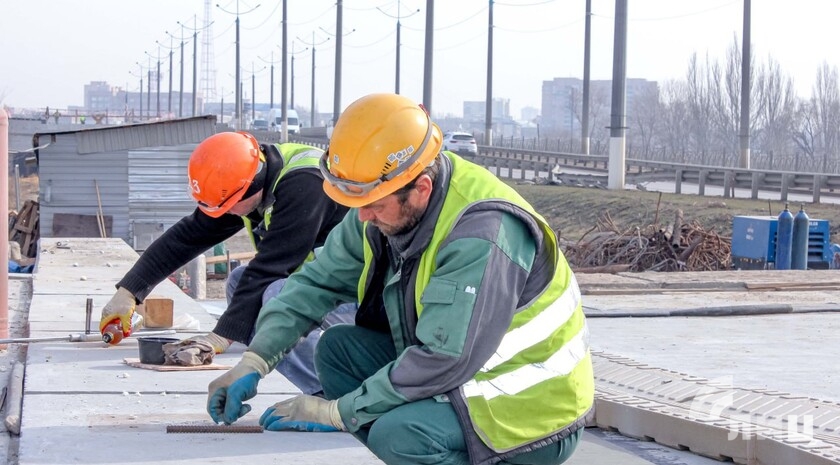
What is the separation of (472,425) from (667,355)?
4.59 metres

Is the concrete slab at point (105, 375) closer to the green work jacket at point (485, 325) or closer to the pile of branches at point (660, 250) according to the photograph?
the green work jacket at point (485, 325)

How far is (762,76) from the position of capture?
3135 inches

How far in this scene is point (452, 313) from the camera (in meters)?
3.43

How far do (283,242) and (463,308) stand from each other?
2299 millimetres

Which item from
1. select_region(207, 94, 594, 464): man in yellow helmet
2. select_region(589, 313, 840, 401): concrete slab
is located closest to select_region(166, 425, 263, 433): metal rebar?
select_region(207, 94, 594, 464): man in yellow helmet

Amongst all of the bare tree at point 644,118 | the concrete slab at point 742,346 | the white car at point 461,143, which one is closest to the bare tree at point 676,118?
the bare tree at point 644,118

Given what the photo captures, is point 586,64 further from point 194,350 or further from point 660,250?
point 194,350

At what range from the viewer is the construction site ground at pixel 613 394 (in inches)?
191

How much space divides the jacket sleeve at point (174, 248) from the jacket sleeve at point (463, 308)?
8.68 feet

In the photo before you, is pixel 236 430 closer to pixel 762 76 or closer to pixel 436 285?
pixel 436 285

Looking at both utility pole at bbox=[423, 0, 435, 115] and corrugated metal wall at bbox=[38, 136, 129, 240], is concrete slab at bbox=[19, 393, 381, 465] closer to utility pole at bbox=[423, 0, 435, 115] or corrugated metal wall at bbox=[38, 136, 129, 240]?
corrugated metal wall at bbox=[38, 136, 129, 240]

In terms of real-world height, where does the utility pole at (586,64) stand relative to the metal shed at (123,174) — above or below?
above

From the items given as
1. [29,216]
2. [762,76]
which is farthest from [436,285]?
[762,76]

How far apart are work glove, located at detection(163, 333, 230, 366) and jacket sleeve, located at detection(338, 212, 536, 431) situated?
2.84 meters
